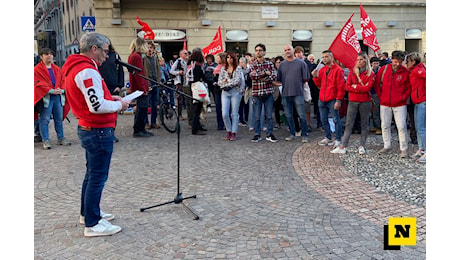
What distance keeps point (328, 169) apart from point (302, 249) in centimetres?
304

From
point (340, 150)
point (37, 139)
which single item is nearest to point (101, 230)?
point (340, 150)

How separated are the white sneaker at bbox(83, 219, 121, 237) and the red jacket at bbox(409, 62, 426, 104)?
534 centimetres

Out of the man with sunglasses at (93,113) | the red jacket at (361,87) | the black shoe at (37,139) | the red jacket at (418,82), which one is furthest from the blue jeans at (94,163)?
the black shoe at (37,139)

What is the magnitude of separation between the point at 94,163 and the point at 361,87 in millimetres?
5037

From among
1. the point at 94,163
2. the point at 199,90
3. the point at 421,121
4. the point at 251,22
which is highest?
the point at 251,22

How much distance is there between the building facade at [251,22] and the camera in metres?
17.5

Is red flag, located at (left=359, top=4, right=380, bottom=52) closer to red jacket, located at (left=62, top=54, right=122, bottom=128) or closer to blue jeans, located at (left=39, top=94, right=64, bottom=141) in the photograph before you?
blue jeans, located at (left=39, top=94, right=64, bottom=141)

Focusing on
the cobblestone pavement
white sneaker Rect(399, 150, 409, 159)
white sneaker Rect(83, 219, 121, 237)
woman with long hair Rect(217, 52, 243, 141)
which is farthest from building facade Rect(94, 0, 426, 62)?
white sneaker Rect(83, 219, 121, 237)

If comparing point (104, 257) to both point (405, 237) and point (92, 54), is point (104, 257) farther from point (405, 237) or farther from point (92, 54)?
point (405, 237)

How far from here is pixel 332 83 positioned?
798 cm

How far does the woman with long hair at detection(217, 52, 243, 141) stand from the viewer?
889 centimetres

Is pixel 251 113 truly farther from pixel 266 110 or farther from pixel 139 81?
pixel 139 81

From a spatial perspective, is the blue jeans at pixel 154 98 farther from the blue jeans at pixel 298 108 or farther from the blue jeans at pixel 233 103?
the blue jeans at pixel 298 108

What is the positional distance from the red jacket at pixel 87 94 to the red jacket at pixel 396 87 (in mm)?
5031
